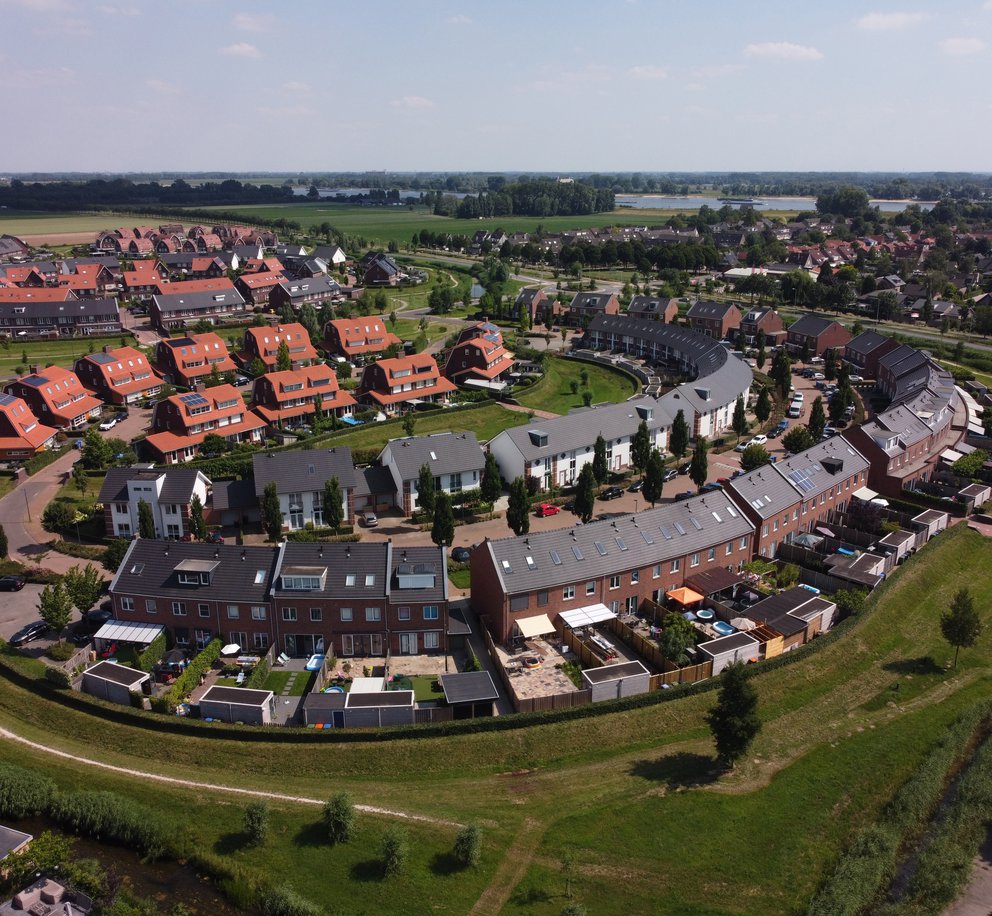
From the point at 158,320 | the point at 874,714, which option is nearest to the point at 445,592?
the point at 874,714

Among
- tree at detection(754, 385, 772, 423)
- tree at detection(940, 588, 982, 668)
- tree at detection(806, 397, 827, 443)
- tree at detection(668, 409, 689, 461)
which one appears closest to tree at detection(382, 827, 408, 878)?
tree at detection(940, 588, 982, 668)

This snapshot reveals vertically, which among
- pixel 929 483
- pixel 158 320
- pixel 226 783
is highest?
pixel 158 320

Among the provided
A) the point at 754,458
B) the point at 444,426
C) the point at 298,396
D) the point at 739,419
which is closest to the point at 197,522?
the point at 298,396

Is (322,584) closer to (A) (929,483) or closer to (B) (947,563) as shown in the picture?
(B) (947,563)

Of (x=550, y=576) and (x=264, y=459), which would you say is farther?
(x=264, y=459)

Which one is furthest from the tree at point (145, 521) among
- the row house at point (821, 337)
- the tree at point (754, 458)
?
the row house at point (821, 337)

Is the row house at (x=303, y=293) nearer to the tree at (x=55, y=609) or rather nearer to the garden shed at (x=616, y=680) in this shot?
the tree at (x=55, y=609)
